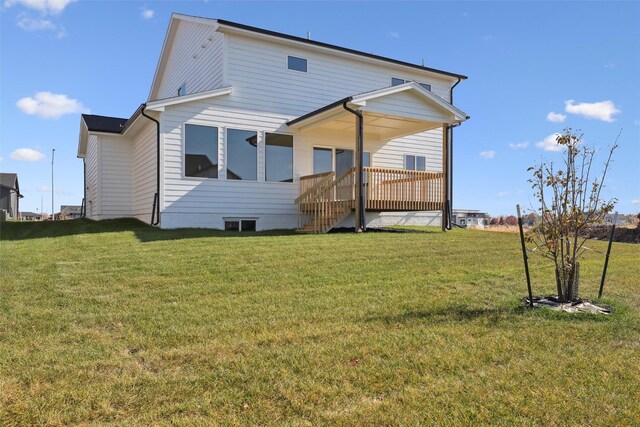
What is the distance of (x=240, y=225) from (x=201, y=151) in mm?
2303

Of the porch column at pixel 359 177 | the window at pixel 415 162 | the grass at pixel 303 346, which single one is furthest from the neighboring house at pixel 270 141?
the grass at pixel 303 346

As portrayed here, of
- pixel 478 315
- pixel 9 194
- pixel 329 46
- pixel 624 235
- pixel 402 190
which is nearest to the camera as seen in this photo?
pixel 478 315

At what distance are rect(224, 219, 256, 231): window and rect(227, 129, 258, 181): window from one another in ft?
3.97

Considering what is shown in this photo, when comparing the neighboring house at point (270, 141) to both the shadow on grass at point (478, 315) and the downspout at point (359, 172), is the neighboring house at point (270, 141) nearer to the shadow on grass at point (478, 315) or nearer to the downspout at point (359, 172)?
the downspout at point (359, 172)

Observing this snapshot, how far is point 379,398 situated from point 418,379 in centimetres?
39

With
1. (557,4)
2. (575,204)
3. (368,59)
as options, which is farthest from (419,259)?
(368,59)

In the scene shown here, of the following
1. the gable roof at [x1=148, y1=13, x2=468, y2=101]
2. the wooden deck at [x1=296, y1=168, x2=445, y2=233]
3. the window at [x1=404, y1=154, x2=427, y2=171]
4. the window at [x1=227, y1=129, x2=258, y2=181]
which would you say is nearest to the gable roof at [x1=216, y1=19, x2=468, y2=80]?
the gable roof at [x1=148, y1=13, x2=468, y2=101]

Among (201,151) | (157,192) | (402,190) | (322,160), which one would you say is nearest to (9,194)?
(157,192)

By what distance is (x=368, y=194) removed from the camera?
11.4m

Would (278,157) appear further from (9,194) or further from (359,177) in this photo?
(9,194)

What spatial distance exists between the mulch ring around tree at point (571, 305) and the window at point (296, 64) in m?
10.6

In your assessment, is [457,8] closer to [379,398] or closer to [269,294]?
[269,294]

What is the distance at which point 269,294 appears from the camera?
196 inches

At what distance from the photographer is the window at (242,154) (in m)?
12.2
